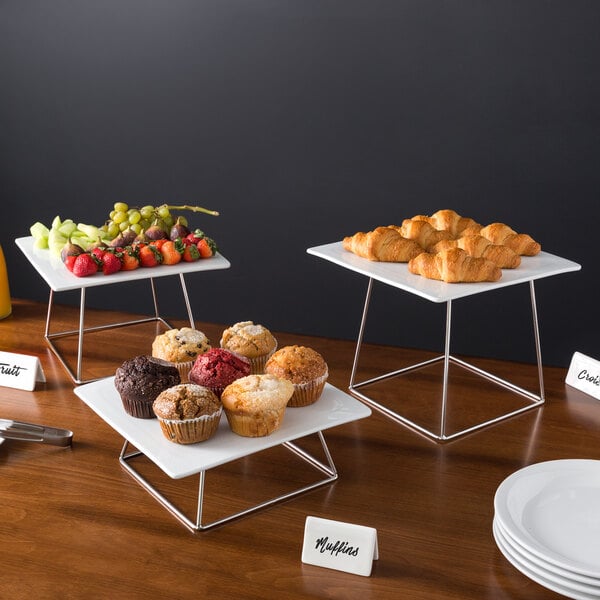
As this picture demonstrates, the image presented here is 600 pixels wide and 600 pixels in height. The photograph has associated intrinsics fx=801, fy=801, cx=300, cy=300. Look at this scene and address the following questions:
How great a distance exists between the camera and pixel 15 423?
164cm

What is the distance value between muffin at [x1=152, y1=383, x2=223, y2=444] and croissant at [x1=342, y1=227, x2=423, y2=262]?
664mm

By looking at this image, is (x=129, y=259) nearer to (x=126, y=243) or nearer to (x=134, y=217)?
(x=126, y=243)

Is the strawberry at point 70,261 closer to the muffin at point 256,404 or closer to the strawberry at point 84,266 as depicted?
the strawberry at point 84,266

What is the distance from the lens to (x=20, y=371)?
1.90 metres

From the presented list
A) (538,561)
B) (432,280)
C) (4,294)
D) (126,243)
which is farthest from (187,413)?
(4,294)

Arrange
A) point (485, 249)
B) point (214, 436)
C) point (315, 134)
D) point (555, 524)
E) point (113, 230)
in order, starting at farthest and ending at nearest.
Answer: point (315, 134) → point (113, 230) → point (485, 249) → point (214, 436) → point (555, 524)

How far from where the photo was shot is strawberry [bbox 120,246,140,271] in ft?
6.77

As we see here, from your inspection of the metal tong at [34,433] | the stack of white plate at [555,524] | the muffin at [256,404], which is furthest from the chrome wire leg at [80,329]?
the stack of white plate at [555,524]

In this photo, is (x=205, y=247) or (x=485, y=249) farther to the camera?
(x=205, y=247)

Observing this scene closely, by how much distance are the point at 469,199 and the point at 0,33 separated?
1975 mm

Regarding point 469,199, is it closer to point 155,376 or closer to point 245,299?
point 245,299

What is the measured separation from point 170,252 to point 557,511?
120 cm

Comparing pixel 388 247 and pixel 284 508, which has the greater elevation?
pixel 388 247

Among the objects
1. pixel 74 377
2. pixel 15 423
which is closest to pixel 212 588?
pixel 15 423
